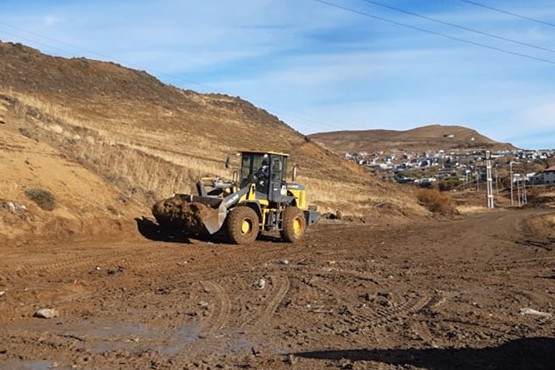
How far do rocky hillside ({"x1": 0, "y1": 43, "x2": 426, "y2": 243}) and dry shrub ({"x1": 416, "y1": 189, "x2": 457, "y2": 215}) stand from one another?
121 cm

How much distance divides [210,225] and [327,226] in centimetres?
1199

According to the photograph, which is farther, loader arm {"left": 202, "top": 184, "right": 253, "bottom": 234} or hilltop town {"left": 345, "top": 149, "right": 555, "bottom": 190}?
hilltop town {"left": 345, "top": 149, "right": 555, "bottom": 190}

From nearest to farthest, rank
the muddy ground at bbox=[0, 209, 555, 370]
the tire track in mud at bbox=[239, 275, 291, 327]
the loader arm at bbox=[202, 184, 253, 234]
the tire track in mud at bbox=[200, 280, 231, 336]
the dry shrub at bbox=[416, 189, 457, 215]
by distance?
the muddy ground at bbox=[0, 209, 555, 370], the tire track in mud at bbox=[200, 280, 231, 336], the tire track in mud at bbox=[239, 275, 291, 327], the loader arm at bbox=[202, 184, 253, 234], the dry shrub at bbox=[416, 189, 457, 215]

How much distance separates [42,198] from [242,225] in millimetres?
5672

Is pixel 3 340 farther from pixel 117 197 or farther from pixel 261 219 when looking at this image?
pixel 117 197

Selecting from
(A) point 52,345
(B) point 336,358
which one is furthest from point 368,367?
(A) point 52,345

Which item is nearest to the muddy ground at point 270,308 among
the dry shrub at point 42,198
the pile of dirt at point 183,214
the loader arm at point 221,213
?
the loader arm at point 221,213

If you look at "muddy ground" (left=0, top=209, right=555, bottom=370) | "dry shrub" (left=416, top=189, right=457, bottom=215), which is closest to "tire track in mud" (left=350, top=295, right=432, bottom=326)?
"muddy ground" (left=0, top=209, right=555, bottom=370)

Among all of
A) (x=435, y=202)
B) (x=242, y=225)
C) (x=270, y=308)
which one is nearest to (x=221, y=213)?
(x=242, y=225)

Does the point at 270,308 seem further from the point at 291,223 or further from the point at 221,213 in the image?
the point at 291,223

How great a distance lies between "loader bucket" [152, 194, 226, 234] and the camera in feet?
64.3

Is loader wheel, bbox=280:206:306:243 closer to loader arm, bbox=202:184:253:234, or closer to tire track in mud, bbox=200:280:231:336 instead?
loader arm, bbox=202:184:253:234

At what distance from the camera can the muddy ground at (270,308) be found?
813 centimetres

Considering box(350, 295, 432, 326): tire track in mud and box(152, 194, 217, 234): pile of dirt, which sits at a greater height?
box(152, 194, 217, 234): pile of dirt
